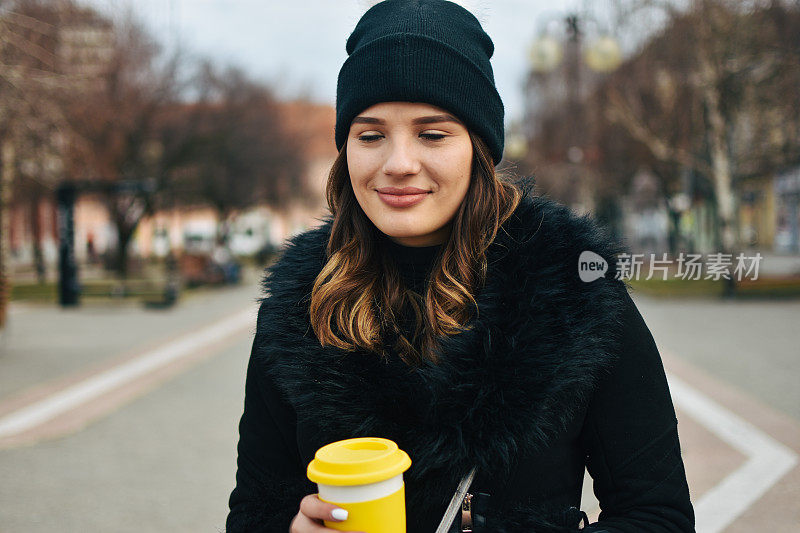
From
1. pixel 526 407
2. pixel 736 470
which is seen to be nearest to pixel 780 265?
pixel 736 470

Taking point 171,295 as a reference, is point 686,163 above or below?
above

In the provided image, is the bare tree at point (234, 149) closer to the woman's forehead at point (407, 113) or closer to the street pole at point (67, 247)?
the street pole at point (67, 247)

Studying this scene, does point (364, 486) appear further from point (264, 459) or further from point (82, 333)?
point (82, 333)

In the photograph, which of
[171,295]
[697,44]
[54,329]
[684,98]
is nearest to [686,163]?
[684,98]

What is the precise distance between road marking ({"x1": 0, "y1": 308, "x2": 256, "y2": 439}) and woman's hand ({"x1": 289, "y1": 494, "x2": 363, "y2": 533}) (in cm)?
574

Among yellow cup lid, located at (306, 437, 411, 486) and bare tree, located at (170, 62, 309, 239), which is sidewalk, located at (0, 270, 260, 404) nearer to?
yellow cup lid, located at (306, 437, 411, 486)

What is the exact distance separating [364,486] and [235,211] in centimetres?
3734

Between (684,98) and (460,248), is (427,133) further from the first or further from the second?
(684,98)

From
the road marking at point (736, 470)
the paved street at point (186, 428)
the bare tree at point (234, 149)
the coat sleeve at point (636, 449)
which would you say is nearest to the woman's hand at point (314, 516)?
the coat sleeve at point (636, 449)

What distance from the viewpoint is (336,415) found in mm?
1495

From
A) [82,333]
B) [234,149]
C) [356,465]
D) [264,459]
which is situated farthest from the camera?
[234,149]

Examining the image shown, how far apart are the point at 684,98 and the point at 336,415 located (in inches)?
834

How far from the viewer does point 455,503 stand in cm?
138

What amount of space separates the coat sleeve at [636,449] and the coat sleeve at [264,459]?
630 millimetres
